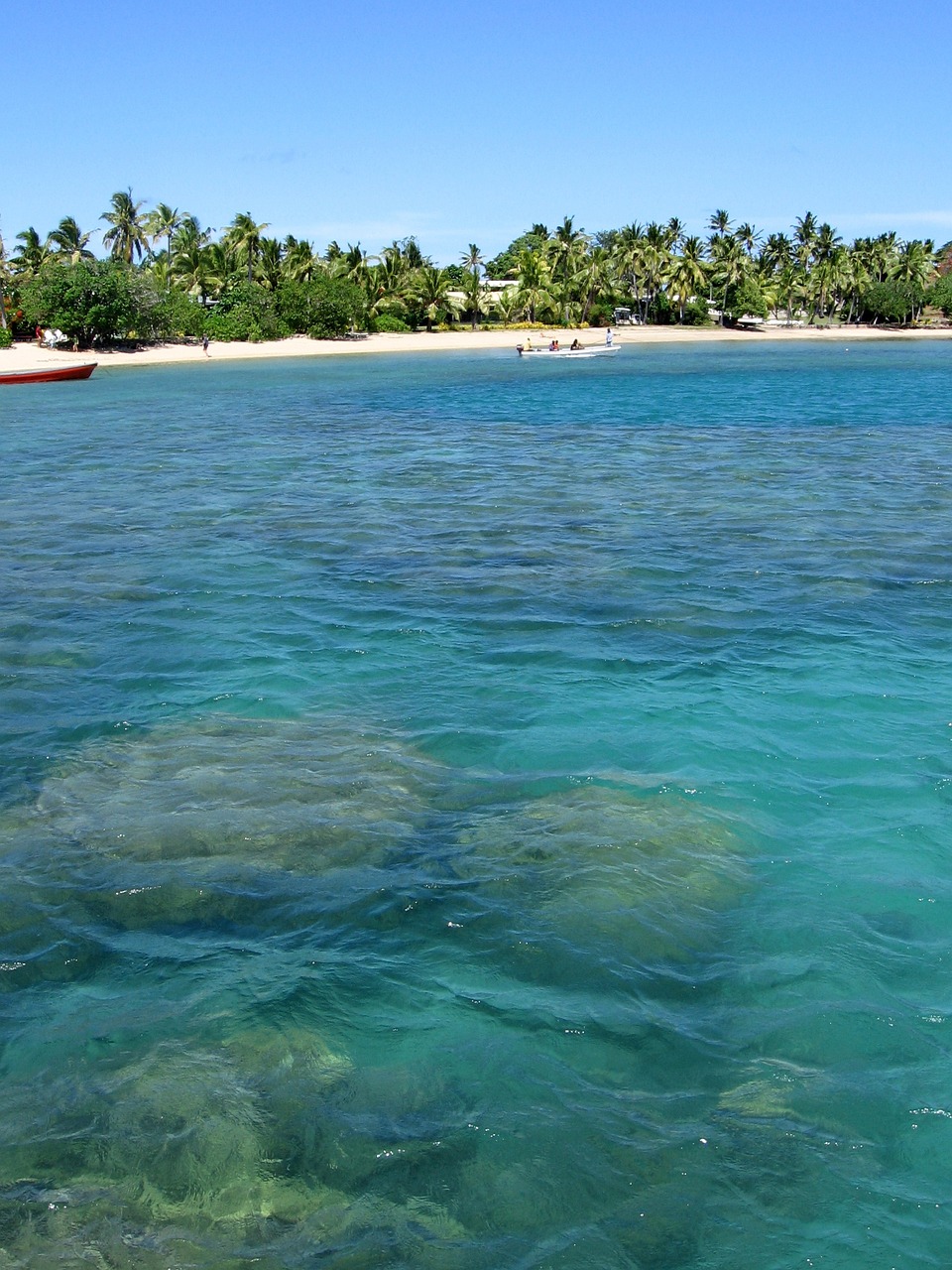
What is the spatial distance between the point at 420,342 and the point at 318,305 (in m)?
10.4

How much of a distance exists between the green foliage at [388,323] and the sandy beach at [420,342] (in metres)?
1.75

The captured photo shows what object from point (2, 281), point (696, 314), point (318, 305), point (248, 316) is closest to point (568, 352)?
point (318, 305)

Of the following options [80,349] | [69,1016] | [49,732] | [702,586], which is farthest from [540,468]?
[80,349]

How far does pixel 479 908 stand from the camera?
6953 millimetres

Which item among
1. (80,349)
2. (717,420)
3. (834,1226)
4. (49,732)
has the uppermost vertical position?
(80,349)

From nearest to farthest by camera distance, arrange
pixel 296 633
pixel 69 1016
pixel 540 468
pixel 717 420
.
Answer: pixel 69 1016
pixel 296 633
pixel 540 468
pixel 717 420

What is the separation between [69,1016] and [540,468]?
869 inches

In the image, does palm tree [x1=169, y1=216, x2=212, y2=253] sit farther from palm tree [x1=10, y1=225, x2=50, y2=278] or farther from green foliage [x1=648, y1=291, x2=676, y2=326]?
green foliage [x1=648, y1=291, x2=676, y2=326]

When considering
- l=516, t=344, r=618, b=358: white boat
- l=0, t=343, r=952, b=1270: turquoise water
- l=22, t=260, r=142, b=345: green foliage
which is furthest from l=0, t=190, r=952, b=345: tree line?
l=0, t=343, r=952, b=1270: turquoise water

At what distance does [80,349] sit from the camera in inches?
2904

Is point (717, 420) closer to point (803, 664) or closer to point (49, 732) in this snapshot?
point (803, 664)

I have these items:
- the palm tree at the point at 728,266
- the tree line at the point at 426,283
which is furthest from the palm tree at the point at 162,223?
the palm tree at the point at 728,266

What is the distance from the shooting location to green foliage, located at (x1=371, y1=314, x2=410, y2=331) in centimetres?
9788

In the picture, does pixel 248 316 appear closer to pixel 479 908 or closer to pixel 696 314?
pixel 696 314
